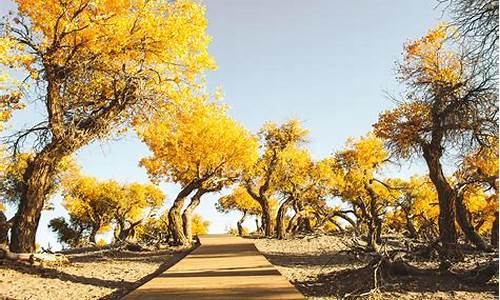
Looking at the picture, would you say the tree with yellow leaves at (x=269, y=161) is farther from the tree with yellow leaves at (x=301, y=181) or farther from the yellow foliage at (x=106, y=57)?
the yellow foliage at (x=106, y=57)

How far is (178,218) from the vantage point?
26016 millimetres

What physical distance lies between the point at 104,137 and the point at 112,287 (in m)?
5.95

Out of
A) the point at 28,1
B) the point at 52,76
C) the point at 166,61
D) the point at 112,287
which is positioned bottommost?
the point at 112,287

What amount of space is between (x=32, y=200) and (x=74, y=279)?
3.46 m

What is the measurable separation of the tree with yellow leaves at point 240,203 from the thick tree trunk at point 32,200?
39.0 m

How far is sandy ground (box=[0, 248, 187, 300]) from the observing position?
33.7 ft

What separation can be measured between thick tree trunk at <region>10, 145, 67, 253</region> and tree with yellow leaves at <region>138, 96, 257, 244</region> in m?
10.4

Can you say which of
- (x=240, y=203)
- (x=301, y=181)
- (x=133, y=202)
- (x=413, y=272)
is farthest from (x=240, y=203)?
(x=413, y=272)

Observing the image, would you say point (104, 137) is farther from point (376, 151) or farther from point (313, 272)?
point (376, 151)

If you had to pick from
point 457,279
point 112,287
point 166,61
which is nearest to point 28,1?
point 166,61

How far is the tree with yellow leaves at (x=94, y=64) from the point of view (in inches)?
563

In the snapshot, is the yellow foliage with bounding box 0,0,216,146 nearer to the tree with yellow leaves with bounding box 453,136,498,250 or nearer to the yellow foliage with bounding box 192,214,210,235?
the tree with yellow leaves with bounding box 453,136,498,250

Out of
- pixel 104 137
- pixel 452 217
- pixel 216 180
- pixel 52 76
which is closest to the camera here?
pixel 452 217

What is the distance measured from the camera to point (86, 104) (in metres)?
15.7
